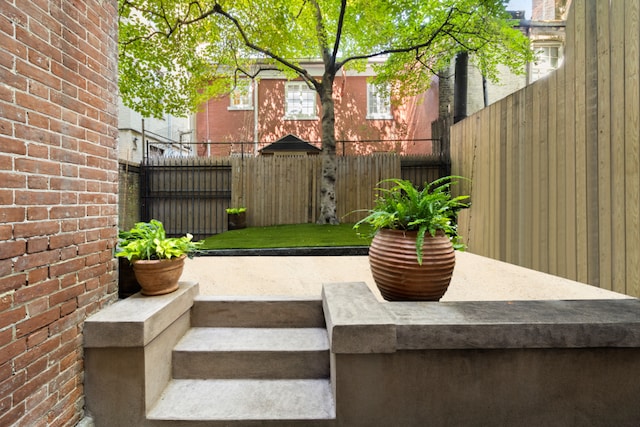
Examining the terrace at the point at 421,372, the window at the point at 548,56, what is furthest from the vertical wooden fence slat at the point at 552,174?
the window at the point at 548,56

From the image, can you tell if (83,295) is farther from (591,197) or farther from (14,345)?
(591,197)

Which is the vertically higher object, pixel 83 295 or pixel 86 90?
pixel 86 90

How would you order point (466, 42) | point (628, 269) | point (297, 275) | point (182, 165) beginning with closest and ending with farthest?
point (628, 269) → point (297, 275) → point (466, 42) → point (182, 165)

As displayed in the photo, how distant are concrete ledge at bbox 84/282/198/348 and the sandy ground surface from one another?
32.2 inches

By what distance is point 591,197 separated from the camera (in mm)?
2572

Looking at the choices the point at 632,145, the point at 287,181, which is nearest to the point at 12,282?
the point at 632,145

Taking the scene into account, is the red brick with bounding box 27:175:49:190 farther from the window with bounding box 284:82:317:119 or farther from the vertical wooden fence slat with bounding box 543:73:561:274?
the window with bounding box 284:82:317:119

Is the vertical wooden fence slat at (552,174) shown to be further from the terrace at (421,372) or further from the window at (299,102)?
the window at (299,102)

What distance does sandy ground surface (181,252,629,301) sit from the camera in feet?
8.68

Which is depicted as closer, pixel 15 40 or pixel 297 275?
pixel 15 40

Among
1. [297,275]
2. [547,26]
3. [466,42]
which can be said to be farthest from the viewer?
[547,26]

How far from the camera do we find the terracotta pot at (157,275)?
1936mm

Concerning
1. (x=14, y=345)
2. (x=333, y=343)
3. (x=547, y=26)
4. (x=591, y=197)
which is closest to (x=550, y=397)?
(x=333, y=343)

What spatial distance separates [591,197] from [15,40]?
397 centimetres
